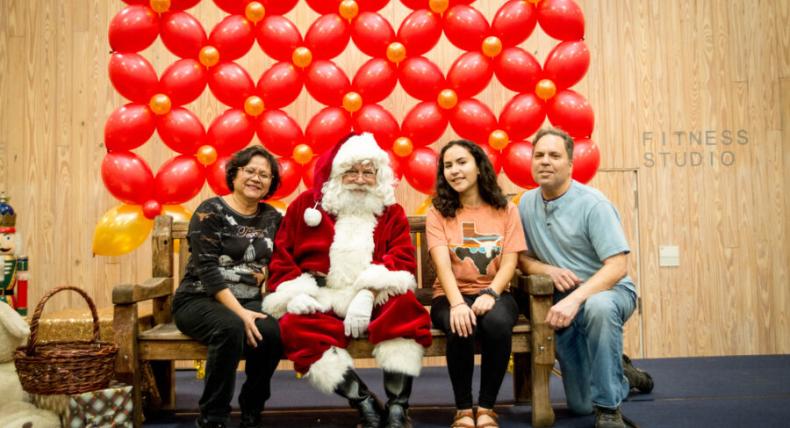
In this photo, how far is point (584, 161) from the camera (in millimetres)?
3203

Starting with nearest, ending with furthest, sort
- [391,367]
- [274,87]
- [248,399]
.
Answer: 1. [391,367]
2. [248,399]
3. [274,87]

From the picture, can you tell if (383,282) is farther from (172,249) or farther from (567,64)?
(567,64)

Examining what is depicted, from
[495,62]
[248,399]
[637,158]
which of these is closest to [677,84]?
[637,158]

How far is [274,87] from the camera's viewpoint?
3289 mm

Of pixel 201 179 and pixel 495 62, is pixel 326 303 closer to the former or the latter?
pixel 201 179

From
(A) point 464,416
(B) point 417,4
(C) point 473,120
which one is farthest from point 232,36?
(A) point 464,416

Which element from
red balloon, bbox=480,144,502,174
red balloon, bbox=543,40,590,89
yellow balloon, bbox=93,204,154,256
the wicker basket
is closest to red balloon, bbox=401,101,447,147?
red balloon, bbox=480,144,502,174

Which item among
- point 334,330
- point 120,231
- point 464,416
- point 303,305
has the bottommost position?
point 464,416

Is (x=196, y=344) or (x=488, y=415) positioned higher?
(x=196, y=344)

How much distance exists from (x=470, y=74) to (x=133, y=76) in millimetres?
1883

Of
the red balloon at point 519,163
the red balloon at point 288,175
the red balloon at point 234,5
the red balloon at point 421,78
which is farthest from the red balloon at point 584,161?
the red balloon at point 234,5

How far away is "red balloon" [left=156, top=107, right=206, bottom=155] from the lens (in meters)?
3.25

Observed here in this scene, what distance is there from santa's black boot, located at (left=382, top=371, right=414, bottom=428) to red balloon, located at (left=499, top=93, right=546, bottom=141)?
1631 millimetres

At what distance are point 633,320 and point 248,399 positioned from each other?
2869 millimetres
